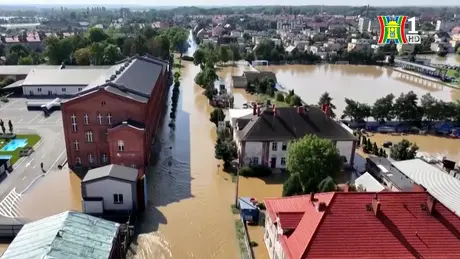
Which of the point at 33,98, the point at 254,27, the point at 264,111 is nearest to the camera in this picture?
the point at 264,111

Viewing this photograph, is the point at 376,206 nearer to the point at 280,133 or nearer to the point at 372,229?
the point at 372,229

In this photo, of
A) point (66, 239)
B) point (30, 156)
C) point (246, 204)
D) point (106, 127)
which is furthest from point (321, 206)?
point (30, 156)

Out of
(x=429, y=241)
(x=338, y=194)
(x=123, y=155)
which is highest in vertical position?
(x=338, y=194)


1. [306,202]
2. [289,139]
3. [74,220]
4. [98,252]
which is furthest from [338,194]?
[289,139]

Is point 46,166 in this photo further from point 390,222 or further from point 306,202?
point 390,222

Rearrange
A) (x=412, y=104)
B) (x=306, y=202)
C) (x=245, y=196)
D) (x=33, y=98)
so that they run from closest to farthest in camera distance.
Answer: (x=306, y=202) < (x=245, y=196) < (x=412, y=104) < (x=33, y=98)

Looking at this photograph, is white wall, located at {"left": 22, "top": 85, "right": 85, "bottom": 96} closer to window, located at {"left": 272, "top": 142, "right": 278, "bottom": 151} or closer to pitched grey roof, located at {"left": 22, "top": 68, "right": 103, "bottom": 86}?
pitched grey roof, located at {"left": 22, "top": 68, "right": 103, "bottom": 86}

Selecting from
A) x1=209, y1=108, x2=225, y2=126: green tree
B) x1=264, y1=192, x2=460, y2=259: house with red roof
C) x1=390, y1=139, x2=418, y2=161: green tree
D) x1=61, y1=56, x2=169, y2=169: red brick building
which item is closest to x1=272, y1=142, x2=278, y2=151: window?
x1=390, y1=139, x2=418, y2=161: green tree

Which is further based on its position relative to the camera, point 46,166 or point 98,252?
point 46,166
